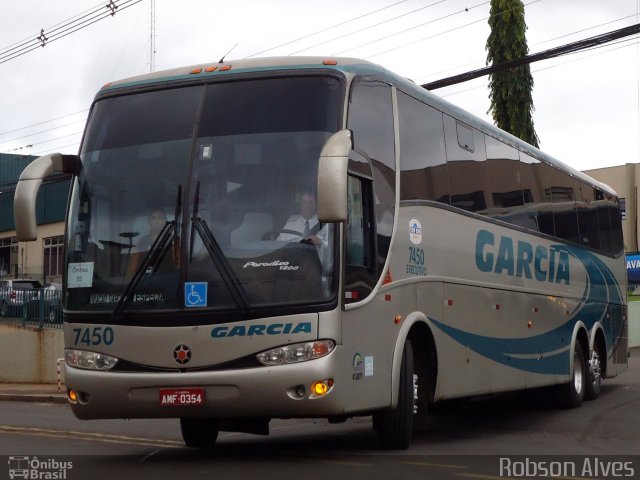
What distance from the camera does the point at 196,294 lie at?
976cm

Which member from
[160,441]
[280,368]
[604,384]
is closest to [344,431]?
[160,441]

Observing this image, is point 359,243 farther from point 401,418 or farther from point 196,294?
point 401,418

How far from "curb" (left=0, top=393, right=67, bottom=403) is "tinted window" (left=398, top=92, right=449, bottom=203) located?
1225 centimetres

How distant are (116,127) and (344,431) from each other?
5.46 m

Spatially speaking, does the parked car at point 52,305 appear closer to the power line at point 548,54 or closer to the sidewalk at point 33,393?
the sidewalk at point 33,393

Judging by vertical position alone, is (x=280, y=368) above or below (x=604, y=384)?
above

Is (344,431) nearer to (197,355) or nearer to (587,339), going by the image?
(197,355)

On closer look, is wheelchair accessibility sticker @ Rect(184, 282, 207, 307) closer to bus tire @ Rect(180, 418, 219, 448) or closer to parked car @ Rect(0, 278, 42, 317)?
bus tire @ Rect(180, 418, 219, 448)

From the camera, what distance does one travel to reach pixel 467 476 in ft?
30.7

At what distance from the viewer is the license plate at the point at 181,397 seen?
9656 millimetres

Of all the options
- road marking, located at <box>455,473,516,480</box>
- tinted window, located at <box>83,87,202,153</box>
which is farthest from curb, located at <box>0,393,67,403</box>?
road marking, located at <box>455,473,516,480</box>

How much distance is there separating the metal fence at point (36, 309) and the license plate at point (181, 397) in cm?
1867

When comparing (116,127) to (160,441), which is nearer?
(116,127)

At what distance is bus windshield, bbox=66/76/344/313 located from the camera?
970cm
